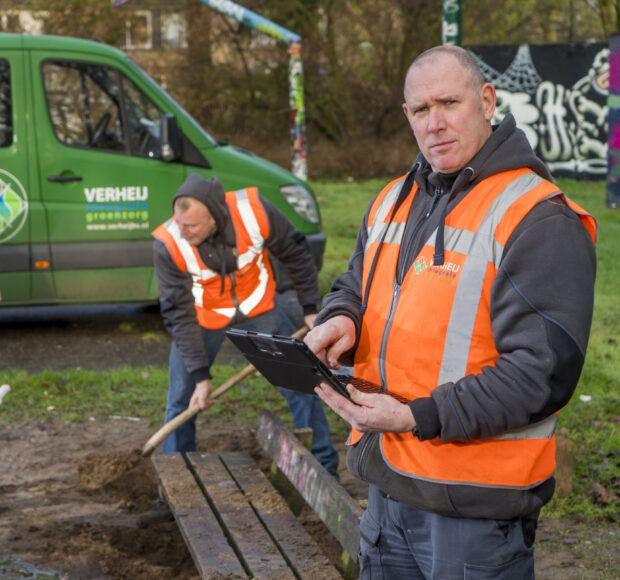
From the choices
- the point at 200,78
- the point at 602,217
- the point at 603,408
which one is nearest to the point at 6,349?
the point at 603,408

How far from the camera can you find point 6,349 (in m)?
8.91

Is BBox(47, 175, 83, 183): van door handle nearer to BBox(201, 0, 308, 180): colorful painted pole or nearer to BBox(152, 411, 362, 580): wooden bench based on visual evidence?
BBox(152, 411, 362, 580): wooden bench

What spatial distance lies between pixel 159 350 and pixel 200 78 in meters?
15.7

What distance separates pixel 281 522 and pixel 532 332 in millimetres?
2411

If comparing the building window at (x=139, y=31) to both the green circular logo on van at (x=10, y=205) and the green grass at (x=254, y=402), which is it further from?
the green circular logo on van at (x=10, y=205)

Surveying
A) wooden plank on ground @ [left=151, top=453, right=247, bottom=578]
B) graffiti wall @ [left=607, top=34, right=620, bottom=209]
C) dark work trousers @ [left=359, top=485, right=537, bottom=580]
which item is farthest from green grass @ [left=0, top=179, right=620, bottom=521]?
graffiti wall @ [left=607, top=34, right=620, bottom=209]

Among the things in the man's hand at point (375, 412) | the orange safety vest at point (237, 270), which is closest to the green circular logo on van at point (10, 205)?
the orange safety vest at point (237, 270)

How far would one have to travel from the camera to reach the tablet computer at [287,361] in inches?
99.9

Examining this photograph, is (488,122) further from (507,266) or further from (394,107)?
(394,107)

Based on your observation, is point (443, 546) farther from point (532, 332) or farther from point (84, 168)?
point (84, 168)

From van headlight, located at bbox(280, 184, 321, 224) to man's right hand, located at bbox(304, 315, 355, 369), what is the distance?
21.0ft

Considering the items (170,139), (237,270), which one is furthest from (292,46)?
(237,270)

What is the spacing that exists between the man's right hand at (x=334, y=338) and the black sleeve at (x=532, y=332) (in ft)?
1.33

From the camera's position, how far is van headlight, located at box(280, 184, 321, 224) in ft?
29.9
